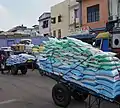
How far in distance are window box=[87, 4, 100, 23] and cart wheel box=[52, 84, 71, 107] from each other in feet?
64.5

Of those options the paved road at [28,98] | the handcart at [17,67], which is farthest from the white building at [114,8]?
the paved road at [28,98]

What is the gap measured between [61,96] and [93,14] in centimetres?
2087

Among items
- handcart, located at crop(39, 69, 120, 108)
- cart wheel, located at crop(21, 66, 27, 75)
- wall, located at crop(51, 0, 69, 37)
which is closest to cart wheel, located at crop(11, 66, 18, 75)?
cart wheel, located at crop(21, 66, 27, 75)

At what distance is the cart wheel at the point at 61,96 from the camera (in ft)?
28.9

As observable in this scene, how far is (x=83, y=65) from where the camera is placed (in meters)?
8.27

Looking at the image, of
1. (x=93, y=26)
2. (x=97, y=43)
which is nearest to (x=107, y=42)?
(x=97, y=43)

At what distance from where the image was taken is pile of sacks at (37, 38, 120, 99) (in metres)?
7.40

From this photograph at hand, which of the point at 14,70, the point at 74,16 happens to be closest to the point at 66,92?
the point at 14,70

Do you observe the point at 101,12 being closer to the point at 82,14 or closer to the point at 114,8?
the point at 114,8

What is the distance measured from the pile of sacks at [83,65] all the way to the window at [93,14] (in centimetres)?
1941

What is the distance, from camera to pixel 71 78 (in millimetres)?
8586

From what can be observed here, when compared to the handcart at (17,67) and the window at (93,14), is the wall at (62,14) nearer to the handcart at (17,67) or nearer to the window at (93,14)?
the window at (93,14)

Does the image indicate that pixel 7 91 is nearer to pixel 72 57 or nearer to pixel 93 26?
pixel 72 57

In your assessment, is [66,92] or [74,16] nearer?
[66,92]
